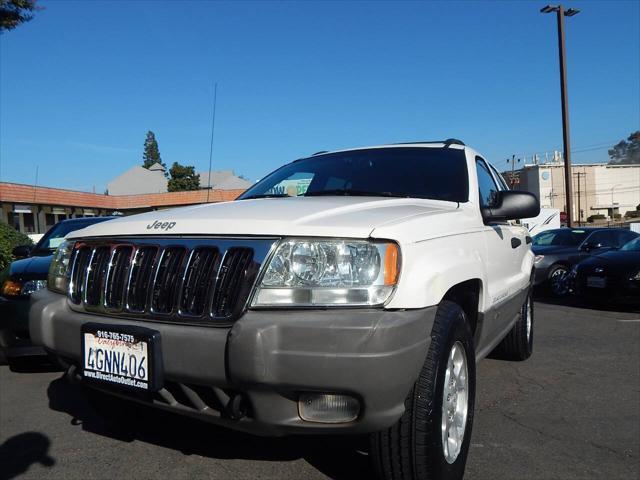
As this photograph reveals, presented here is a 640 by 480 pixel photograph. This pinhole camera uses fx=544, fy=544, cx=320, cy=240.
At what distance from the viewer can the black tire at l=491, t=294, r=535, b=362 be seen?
4.93m

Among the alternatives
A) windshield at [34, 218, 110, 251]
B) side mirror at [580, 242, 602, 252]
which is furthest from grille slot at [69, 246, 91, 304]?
side mirror at [580, 242, 602, 252]

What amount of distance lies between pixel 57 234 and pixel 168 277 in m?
5.35

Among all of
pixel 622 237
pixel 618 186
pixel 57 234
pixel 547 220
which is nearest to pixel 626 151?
pixel 618 186

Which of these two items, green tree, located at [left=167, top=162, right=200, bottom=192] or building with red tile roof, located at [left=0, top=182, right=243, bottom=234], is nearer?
building with red tile roof, located at [left=0, top=182, right=243, bottom=234]

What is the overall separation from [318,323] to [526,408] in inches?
97.2

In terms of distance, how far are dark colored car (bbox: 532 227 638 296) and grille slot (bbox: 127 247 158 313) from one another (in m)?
8.55

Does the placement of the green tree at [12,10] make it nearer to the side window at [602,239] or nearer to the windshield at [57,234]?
the windshield at [57,234]

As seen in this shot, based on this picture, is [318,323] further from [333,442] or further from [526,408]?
[526,408]

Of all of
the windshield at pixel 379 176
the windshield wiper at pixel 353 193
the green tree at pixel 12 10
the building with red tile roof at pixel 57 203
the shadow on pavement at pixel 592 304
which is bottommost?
the shadow on pavement at pixel 592 304

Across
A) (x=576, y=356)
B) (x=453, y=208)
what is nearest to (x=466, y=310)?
(x=453, y=208)

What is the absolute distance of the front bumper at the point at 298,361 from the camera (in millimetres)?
2023

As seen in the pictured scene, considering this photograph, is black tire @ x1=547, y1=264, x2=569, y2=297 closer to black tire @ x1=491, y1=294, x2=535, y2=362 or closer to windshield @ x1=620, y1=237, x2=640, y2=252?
windshield @ x1=620, y1=237, x2=640, y2=252

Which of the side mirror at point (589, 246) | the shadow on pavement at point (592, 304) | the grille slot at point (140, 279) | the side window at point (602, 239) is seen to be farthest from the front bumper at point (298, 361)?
the side window at point (602, 239)

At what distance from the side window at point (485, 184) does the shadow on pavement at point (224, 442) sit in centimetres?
177
